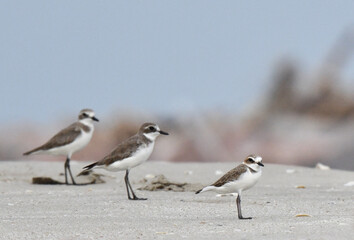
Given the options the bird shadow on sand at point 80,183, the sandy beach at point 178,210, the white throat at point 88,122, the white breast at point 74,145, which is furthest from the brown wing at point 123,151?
the white throat at point 88,122

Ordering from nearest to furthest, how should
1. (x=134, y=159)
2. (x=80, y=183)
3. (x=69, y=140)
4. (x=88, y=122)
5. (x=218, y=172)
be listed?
(x=134, y=159), (x=80, y=183), (x=69, y=140), (x=88, y=122), (x=218, y=172)

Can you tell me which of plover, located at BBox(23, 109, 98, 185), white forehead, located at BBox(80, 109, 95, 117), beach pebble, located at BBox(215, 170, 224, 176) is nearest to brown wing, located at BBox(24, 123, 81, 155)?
plover, located at BBox(23, 109, 98, 185)

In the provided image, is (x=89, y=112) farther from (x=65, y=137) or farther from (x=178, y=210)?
(x=178, y=210)

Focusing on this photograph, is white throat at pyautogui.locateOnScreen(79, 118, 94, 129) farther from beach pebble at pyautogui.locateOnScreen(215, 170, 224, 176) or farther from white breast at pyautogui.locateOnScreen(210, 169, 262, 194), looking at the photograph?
white breast at pyautogui.locateOnScreen(210, 169, 262, 194)

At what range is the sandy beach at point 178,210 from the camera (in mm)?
5469

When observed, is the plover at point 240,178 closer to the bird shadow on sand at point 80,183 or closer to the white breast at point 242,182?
the white breast at point 242,182

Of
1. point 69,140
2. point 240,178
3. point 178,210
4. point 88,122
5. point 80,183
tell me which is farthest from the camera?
point 88,122

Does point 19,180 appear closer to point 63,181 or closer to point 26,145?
point 63,181

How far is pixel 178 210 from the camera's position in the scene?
21.8 ft

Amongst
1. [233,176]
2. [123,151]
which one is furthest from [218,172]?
[233,176]

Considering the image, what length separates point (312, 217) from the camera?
6184mm

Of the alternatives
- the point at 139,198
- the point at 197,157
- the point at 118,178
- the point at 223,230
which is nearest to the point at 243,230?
the point at 223,230

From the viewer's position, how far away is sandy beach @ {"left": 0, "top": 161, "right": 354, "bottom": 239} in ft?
17.9

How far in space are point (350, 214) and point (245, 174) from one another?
89cm
